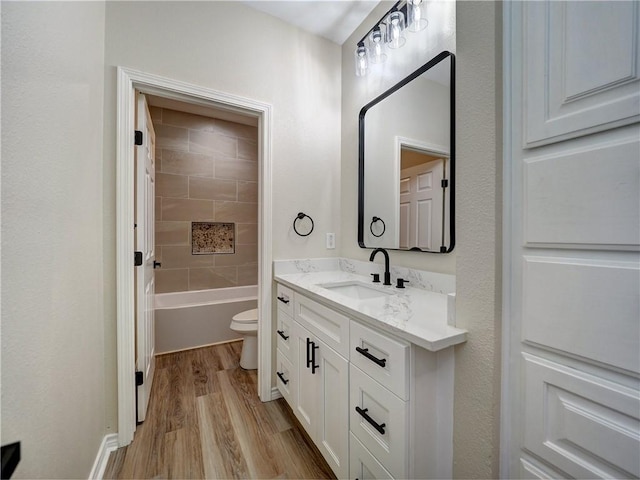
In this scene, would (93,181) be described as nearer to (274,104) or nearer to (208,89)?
(208,89)

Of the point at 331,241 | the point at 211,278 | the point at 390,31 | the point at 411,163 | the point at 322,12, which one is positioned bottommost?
the point at 211,278

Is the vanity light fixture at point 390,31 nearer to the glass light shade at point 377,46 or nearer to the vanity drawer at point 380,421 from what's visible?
the glass light shade at point 377,46

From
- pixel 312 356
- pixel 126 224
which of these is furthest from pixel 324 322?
pixel 126 224

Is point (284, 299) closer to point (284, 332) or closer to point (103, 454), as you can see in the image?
point (284, 332)

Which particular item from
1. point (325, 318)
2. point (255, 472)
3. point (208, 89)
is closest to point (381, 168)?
point (325, 318)

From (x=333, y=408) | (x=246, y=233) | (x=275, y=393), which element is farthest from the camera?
(x=246, y=233)

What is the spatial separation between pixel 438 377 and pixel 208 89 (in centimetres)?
192

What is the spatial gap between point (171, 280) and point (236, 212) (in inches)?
42.7

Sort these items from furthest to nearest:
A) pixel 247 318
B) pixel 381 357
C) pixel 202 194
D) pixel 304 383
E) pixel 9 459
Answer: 1. pixel 202 194
2. pixel 247 318
3. pixel 304 383
4. pixel 381 357
5. pixel 9 459

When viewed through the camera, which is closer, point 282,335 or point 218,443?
point 218,443

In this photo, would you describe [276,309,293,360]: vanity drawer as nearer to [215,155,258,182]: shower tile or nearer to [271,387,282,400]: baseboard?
[271,387,282,400]: baseboard

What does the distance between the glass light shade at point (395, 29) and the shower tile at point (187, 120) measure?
7.86 ft

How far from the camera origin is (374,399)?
3.17 feet

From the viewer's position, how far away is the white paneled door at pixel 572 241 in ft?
1.82
